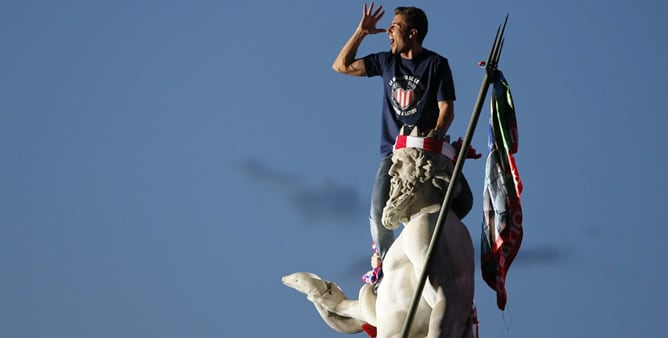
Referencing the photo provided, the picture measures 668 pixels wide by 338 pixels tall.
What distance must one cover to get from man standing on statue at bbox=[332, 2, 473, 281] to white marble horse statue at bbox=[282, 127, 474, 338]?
0.37 meters

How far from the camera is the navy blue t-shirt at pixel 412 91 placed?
1684 centimetres

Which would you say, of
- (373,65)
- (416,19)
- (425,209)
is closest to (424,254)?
(425,209)

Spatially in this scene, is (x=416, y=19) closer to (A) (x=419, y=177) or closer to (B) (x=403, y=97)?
(B) (x=403, y=97)

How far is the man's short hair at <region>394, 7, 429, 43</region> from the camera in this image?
17.1 meters

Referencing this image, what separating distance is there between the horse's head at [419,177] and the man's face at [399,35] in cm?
112

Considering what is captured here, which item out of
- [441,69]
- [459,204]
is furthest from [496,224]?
[441,69]

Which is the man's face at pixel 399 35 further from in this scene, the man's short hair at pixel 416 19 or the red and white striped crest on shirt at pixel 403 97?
the red and white striped crest on shirt at pixel 403 97

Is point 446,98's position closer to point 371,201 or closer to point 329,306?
point 371,201

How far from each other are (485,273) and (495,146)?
123 centimetres

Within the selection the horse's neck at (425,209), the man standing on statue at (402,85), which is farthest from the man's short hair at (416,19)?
the horse's neck at (425,209)

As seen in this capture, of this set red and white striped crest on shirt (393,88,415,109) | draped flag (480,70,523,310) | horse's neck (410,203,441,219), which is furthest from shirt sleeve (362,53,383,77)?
horse's neck (410,203,441,219)

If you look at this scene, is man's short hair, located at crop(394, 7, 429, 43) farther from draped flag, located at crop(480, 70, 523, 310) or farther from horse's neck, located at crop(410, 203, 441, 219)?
horse's neck, located at crop(410, 203, 441, 219)

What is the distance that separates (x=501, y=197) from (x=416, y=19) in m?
1.99

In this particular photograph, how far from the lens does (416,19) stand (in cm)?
Result: 1709
